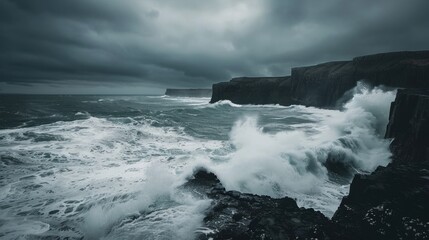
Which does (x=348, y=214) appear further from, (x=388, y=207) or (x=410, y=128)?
(x=410, y=128)

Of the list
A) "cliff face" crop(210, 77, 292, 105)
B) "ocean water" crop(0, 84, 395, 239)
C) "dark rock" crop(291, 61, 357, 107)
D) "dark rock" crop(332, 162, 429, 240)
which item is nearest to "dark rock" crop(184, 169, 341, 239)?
"ocean water" crop(0, 84, 395, 239)

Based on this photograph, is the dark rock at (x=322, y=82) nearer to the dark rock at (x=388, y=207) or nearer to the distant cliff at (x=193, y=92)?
the dark rock at (x=388, y=207)

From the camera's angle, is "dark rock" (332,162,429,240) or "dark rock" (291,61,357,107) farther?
"dark rock" (291,61,357,107)

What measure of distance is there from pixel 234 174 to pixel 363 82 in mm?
36715

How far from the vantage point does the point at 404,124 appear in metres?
11.5

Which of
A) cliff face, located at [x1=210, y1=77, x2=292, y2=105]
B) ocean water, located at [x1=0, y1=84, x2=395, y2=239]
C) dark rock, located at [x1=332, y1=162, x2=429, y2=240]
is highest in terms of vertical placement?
cliff face, located at [x1=210, y1=77, x2=292, y2=105]

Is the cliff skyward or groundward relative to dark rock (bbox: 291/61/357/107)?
groundward

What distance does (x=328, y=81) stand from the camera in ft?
139

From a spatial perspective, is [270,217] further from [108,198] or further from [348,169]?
[348,169]

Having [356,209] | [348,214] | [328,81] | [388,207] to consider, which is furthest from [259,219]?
[328,81]

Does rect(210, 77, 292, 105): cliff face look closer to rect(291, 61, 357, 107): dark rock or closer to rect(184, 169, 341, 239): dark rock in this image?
rect(291, 61, 357, 107): dark rock

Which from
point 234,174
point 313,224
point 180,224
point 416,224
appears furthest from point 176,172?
point 416,224

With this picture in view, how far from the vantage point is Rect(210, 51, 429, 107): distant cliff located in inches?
1194

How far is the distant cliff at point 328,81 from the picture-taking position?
30.3 metres
